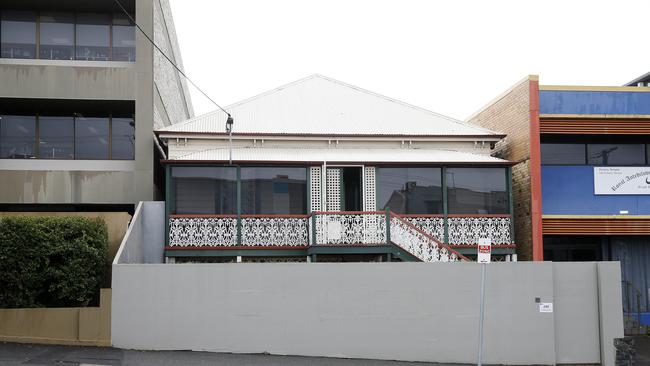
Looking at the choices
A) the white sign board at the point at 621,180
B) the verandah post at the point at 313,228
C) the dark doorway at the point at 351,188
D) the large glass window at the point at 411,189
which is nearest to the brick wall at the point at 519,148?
the white sign board at the point at 621,180

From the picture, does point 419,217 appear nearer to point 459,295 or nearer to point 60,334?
point 459,295

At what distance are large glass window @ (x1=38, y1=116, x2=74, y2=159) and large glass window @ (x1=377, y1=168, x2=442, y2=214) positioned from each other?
9.37 m

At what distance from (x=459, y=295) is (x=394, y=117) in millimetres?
8405

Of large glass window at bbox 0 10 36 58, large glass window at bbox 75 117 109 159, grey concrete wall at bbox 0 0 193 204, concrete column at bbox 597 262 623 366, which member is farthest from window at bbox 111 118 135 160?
concrete column at bbox 597 262 623 366

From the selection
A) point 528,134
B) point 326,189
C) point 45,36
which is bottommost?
point 326,189

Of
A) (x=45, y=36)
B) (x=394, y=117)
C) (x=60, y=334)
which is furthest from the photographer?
(x=394, y=117)

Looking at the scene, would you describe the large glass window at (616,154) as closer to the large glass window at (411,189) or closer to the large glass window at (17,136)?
the large glass window at (411,189)

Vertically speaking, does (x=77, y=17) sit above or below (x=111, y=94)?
above

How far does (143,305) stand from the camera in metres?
16.2

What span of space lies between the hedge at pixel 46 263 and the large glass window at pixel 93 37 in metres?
7.31

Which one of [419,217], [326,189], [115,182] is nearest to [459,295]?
[419,217]

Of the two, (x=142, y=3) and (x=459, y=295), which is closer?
(x=459, y=295)

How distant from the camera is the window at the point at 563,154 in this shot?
76.4 feet

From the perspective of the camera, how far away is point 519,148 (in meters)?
22.6
